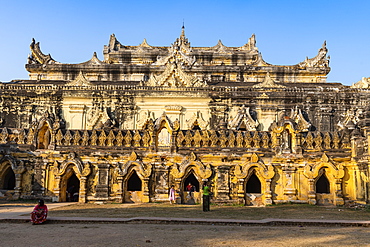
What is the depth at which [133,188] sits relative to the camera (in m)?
18.9

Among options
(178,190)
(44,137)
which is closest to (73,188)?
(44,137)

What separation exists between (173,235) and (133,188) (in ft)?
31.8

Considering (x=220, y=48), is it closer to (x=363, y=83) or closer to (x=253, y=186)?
(x=363, y=83)

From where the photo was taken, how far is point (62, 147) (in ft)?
60.0

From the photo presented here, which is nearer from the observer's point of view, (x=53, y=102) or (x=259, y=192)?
(x=259, y=192)

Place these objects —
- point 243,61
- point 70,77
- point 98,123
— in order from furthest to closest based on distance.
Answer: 1. point 243,61
2. point 70,77
3. point 98,123

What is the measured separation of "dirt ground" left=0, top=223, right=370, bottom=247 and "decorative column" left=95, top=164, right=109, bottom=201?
619cm

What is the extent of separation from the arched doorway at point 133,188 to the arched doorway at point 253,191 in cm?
497

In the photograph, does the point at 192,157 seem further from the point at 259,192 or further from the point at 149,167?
the point at 259,192

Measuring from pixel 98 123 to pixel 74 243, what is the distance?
62.9 ft

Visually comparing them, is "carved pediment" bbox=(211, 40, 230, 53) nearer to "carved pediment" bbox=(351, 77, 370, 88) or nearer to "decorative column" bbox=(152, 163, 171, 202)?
"carved pediment" bbox=(351, 77, 370, 88)

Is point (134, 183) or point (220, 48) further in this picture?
point (220, 48)

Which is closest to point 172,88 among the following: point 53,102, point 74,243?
point 53,102

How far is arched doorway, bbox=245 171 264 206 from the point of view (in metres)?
17.3
